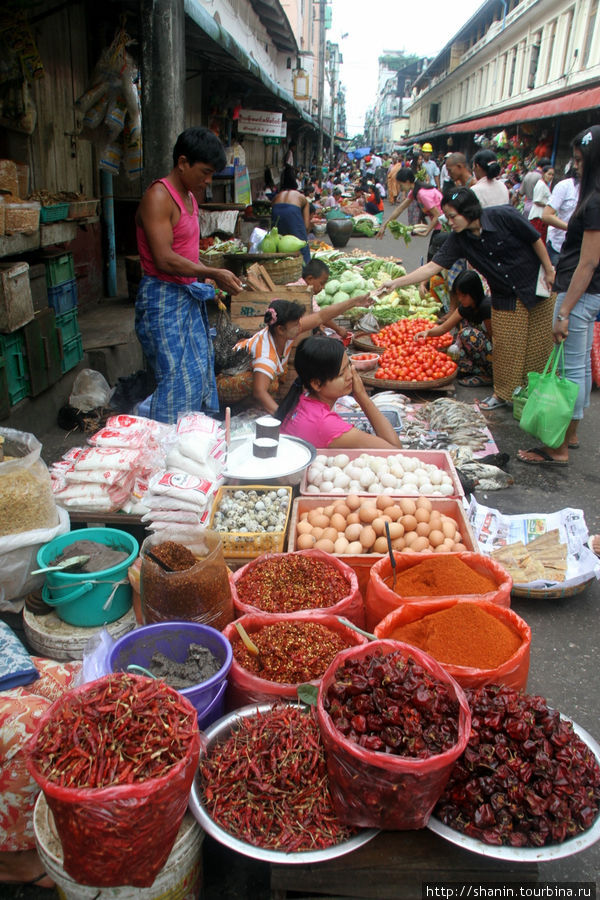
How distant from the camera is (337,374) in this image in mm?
3771

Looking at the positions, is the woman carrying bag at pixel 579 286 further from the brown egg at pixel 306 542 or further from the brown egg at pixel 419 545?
the brown egg at pixel 306 542

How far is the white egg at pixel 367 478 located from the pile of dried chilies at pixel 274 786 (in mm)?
1655

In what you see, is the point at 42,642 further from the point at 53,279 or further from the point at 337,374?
the point at 53,279

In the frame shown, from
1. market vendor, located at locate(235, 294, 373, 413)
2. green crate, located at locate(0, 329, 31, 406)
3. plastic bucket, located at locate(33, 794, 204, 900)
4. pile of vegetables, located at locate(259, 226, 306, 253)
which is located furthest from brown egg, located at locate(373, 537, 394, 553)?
pile of vegetables, located at locate(259, 226, 306, 253)

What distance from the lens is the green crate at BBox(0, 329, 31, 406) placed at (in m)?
4.44

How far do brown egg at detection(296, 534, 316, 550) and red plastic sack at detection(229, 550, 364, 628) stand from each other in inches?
9.0

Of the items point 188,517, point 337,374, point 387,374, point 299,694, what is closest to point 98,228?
point 387,374

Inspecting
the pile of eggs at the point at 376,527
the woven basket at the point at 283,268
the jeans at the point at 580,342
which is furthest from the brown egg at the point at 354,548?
the woven basket at the point at 283,268

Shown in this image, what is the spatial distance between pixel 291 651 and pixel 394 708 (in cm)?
57

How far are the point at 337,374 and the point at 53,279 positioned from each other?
284cm

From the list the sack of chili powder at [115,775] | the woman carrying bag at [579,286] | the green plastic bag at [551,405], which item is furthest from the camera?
the green plastic bag at [551,405]

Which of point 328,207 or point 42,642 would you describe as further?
point 328,207

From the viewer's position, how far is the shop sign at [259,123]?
14094 mm

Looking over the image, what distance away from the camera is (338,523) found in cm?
306
